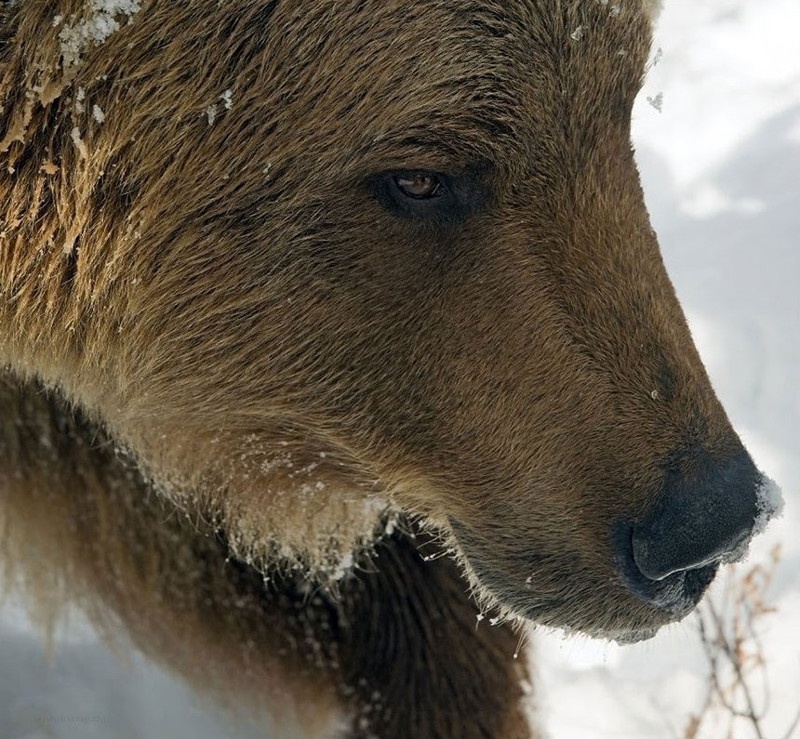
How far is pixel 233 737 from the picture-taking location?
13.6ft

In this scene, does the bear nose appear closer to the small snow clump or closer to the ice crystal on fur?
the small snow clump

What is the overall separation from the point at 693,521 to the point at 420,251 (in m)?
0.72

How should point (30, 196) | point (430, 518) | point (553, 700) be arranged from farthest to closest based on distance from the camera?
point (553, 700)
point (430, 518)
point (30, 196)

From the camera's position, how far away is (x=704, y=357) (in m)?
4.72

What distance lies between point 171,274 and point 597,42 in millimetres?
947

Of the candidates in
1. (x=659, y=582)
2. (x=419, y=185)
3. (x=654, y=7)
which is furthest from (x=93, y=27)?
(x=659, y=582)

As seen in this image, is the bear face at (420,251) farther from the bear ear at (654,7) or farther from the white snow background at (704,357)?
the white snow background at (704,357)

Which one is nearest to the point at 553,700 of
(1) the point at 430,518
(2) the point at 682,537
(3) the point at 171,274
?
(1) the point at 430,518

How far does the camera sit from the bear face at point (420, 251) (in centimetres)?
217

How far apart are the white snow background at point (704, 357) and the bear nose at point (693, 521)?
1.30 meters

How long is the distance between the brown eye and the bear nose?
0.69 meters

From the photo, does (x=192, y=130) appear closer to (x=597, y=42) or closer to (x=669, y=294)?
(x=597, y=42)

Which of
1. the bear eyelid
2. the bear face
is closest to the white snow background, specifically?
the bear face

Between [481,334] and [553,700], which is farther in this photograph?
[553,700]
